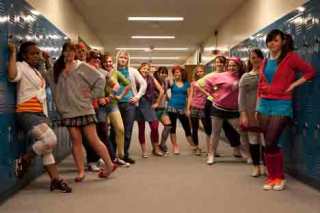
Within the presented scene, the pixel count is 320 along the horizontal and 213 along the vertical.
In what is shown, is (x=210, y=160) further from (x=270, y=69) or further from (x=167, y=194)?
(x=167, y=194)

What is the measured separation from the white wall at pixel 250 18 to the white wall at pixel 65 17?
2.86 m

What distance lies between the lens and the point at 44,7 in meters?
5.55

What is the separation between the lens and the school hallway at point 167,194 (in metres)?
3.24

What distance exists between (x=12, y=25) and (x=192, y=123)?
3569 millimetres

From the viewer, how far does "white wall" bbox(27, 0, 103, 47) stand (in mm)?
5544

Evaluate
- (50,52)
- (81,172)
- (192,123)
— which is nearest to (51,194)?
(81,172)

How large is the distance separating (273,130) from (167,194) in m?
1.09

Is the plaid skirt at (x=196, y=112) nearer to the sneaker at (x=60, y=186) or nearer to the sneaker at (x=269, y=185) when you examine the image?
the sneaker at (x=269, y=185)

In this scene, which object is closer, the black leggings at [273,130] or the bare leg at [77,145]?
the black leggings at [273,130]

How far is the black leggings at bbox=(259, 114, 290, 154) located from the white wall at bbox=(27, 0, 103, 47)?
8.65 ft

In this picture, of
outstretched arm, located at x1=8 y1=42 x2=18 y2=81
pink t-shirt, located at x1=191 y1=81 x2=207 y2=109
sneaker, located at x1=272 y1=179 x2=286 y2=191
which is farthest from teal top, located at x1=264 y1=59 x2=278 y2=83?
pink t-shirt, located at x1=191 y1=81 x2=207 y2=109

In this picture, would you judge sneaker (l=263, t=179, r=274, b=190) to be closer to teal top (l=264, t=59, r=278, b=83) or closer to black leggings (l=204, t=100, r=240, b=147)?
teal top (l=264, t=59, r=278, b=83)

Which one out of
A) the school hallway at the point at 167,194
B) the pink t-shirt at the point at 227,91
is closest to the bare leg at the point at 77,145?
the school hallway at the point at 167,194

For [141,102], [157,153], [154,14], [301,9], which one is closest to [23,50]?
[141,102]
